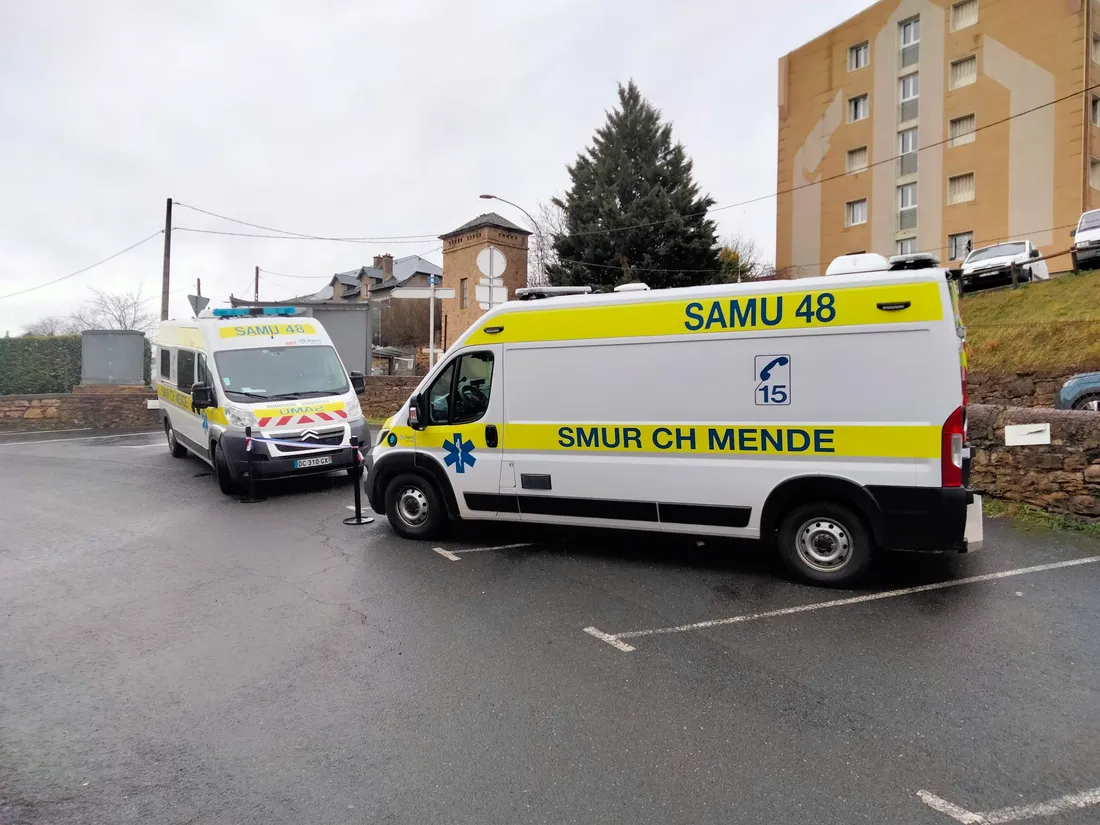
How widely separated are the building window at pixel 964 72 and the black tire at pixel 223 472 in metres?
34.1

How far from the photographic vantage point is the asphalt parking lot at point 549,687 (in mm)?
2898

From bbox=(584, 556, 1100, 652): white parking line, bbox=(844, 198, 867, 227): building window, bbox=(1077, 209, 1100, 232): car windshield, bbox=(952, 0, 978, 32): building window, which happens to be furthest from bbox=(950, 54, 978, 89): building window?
bbox=(584, 556, 1100, 652): white parking line

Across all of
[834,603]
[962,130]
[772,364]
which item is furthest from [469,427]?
[962,130]

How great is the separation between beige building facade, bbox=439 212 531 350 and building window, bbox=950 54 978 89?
2140 centimetres

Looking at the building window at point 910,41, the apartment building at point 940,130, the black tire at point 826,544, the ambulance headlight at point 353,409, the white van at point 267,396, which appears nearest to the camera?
the black tire at point 826,544

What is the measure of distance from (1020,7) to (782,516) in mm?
34273

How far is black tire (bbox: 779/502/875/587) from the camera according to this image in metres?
5.23

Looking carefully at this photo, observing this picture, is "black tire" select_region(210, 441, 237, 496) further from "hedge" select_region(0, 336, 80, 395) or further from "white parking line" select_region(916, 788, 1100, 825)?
"hedge" select_region(0, 336, 80, 395)

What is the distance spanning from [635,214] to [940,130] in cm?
1479

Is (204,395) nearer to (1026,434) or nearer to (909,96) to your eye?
(1026,434)

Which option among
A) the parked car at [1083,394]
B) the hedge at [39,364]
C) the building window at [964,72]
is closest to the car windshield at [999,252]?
the parked car at [1083,394]

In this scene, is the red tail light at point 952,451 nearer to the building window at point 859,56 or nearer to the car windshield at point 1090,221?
the car windshield at point 1090,221

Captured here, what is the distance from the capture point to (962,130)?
3088cm

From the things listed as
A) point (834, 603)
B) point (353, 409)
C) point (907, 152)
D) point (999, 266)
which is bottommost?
point (834, 603)
